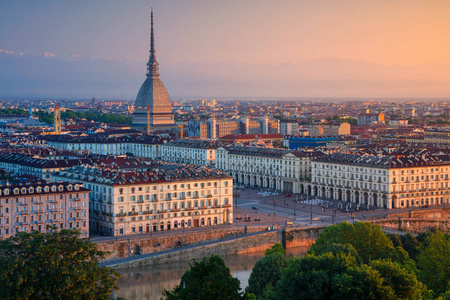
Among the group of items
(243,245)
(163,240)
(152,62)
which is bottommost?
(243,245)

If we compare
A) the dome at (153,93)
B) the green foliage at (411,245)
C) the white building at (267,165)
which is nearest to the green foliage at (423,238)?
the green foliage at (411,245)

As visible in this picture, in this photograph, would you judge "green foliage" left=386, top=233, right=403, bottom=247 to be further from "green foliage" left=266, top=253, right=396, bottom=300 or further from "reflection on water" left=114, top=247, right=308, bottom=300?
"green foliage" left=266, top=253, right=396, bottom=300

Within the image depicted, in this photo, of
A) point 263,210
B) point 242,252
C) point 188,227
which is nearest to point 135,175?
point 188,227

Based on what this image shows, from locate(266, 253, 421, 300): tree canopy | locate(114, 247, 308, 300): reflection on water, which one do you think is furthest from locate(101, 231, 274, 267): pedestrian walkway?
locate(266, 253, 421, 300): tree canopy

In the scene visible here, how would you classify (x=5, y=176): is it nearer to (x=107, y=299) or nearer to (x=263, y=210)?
(x=263, y=210)

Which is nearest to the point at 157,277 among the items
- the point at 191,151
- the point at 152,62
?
the point at 191,151

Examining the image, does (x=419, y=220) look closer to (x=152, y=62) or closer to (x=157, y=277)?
(x=157, y=277)

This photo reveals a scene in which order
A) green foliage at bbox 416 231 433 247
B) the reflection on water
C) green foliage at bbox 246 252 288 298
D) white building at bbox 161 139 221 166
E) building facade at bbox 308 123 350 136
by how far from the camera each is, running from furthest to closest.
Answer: building facade at bbox 308 123 350 136
white building at bbox 161 139 221 166
green foliage at bbox 416 231 433 247
the reflection on water
green foliage at bbox 246 252 288 298
